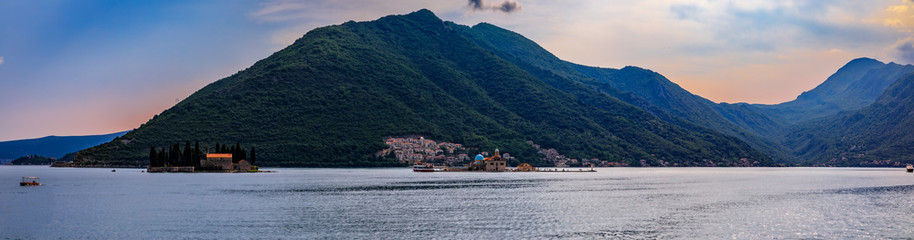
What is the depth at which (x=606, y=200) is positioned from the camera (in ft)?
288

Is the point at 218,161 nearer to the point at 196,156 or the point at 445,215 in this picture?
the point at 196,156

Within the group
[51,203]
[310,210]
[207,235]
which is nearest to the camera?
[207,235]

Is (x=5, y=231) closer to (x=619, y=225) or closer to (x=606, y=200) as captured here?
(x=619, y=225)

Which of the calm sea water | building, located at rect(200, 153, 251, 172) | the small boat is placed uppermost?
building, located at rect(200, 153, 251, 172)

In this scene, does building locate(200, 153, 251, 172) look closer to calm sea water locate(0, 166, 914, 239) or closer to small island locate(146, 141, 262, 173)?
small island locate(146, 141, 262, 173)

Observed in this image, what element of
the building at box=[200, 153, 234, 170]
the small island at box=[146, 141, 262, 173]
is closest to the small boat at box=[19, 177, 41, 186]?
the small island at box=[146, 141, 262, 173]

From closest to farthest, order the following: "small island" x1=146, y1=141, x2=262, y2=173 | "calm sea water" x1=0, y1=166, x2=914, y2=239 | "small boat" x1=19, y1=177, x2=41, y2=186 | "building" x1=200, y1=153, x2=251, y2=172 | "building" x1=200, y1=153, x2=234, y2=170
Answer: "calm sea water" x1=0, y1=166, x2=914, y2=239 → "small boat" x1=19, y1=177, x2=41, y2=186 → "small island" x1=146, y1=141, x2=262, y2=173 → "building" x1=200, y1=153, x2=234, y2=170 → "building" x1=200, y1=153, x2=251, y2=172

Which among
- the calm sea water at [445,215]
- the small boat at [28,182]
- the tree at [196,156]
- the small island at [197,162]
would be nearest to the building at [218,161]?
the small island at [197,162]

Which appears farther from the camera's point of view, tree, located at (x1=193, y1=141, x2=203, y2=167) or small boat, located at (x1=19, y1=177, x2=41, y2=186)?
tree, located at (x1=193, y1=141, x2=203, y2=167)

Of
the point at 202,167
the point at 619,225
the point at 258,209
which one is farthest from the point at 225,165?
the point at 619,225

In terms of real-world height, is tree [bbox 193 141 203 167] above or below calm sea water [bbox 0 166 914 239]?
above

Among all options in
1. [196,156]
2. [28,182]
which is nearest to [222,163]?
[196,156]

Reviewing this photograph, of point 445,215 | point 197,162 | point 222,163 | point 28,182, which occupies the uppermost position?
point 197,162

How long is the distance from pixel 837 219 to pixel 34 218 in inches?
2858
